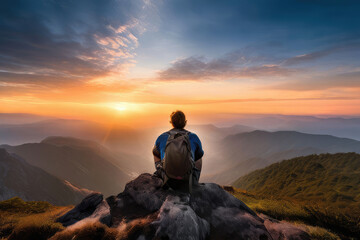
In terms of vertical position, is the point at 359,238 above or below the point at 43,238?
below

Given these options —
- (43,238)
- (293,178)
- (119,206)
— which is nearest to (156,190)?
(119,206)

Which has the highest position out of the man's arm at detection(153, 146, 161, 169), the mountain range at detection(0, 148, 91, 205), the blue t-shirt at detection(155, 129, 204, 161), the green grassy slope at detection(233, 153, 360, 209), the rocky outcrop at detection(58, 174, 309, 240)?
the blue t-shirt at detection(155, 129, 204, 161)

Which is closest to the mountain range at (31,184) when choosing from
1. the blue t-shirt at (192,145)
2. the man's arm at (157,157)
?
the man's arm at (157,157)

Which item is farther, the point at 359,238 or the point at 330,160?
the point at 330,160

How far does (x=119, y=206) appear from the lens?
25.3 feet

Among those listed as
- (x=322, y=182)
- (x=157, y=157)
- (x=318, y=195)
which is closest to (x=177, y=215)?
(x=157, y=157)

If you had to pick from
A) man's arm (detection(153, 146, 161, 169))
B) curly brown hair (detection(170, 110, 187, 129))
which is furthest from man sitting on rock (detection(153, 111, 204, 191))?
curly brown hair (detection(170, 110, 187, 129))

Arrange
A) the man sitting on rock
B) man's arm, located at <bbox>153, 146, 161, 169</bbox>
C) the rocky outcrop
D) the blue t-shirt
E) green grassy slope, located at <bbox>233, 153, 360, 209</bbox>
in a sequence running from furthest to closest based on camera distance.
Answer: green grassy slope, located at <bbox>233, 153, 360, 209</bbox>, man's arm, located at <bbox>153, 146, 161, 169</bbox>, the blue t-shirt, the man sitting on rock, the rocky outcrop

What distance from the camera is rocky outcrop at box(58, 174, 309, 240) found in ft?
16.4

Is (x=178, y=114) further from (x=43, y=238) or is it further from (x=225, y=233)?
(x=43, y=238)

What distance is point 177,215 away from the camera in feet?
16.8

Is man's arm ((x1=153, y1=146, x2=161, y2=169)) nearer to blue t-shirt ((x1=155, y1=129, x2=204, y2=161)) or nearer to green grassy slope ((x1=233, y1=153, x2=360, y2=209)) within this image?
blue t-shirt ((x1=155, y1=129, x2=204, y2=161))

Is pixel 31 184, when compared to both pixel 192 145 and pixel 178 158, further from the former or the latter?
pixel 178 158

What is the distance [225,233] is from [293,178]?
91699 millimetres
